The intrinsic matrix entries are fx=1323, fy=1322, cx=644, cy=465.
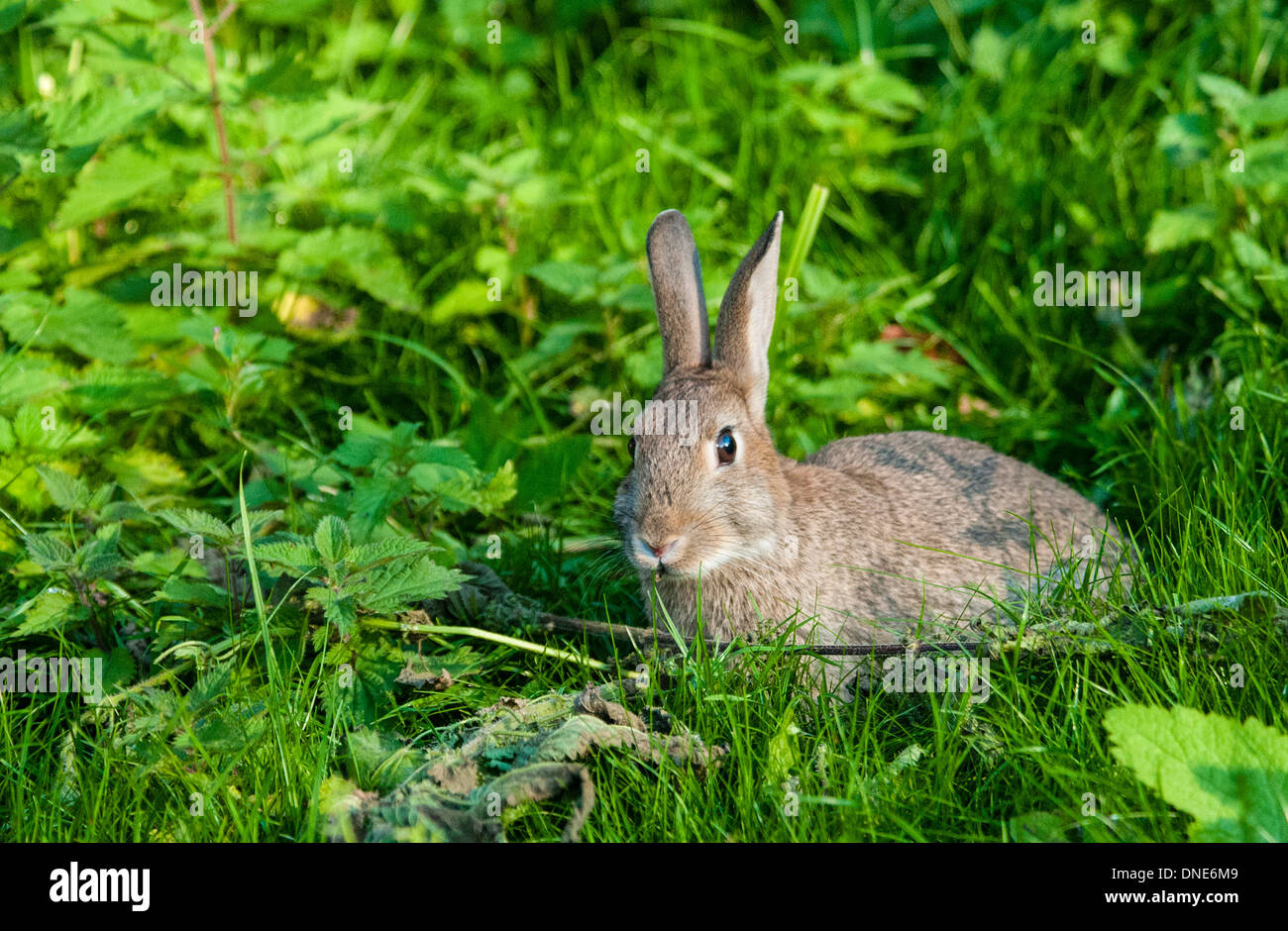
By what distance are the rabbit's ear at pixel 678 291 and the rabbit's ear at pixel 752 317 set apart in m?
0.09

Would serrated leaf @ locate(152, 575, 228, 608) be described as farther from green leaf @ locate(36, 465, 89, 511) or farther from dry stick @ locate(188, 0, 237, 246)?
dry stick @ locate(188, 0, 237, 246)

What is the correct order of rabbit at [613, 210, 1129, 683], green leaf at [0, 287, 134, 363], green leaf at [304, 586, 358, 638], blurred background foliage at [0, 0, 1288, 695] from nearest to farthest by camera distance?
green leaf at [304, 586, 358, 638] → rabbit at [613, 210, 1129, 683] → blurred background foliage at [0, 0, 1288, 695] → green leaf at [0, 287, 134, 363]

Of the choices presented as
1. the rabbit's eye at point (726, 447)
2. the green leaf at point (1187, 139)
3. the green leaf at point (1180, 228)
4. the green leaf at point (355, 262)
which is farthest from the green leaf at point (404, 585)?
the green leaf at point (1187, 139)

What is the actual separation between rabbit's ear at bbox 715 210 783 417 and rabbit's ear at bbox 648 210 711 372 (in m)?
0.09

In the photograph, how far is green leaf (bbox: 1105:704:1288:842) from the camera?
282 cm

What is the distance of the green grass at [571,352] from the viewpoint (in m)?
3.36

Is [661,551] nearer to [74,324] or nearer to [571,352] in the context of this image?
[571,352]

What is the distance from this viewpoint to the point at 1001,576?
4340 millimetres

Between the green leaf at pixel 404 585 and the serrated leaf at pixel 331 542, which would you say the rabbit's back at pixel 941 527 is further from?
the serrated leaf at pixel 331 542

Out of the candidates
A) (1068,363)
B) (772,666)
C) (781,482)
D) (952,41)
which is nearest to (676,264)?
(781,482)

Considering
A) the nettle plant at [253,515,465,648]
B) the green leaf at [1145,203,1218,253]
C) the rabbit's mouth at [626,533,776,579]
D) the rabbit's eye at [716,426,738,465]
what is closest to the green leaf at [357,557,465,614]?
the nettle plant at [253,515,465,648]

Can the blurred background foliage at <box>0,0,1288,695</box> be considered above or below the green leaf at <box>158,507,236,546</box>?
above
